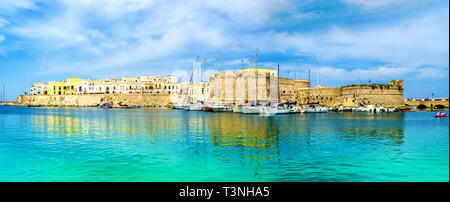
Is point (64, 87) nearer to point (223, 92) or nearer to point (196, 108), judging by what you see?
point (196, 108)

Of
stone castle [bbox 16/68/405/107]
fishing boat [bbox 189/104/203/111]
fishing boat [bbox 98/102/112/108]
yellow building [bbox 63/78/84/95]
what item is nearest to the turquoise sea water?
stone castle [bbox 16/68/405/107]

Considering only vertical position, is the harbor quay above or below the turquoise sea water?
above

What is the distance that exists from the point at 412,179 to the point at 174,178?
5.21m

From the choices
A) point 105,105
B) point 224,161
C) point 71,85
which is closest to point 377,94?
point 224,161

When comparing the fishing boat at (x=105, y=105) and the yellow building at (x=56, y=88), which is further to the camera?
the yellow building at (x=56, y=88)

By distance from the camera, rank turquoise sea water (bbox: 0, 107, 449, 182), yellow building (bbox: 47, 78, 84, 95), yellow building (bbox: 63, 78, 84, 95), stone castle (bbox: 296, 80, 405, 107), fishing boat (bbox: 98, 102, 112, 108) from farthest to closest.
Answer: yellow building (bbox: 47, 78, 84, 95), yellow building (bbox: 63, 78, 84, 95), fishing boat (bbox: 98, 102, 112, 108), stone castle (bbox: 296, 80, 405, 107), turquoise sea water (bbox: 0, 107, 449, 182)

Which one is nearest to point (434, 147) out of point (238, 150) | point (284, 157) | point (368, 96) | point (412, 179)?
point (412, 179)

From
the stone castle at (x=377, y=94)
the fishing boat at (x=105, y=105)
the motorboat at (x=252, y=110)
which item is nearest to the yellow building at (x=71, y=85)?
the fishing boat at (x=105, y=105)

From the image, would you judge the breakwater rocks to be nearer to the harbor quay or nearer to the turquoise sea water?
the harbor quay

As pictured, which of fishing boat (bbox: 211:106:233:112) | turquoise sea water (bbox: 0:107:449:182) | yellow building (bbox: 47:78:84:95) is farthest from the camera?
yellow building (bbox: 47:78:84:95)

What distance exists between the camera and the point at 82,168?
756 centimetres

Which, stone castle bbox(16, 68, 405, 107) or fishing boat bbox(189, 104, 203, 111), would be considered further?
stone castle bbox(16, 68, 405, 107)

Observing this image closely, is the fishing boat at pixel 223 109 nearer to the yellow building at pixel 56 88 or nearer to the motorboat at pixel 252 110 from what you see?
the motorboat at pixel 252 110
